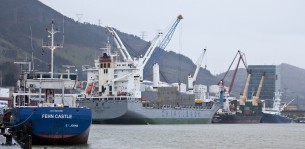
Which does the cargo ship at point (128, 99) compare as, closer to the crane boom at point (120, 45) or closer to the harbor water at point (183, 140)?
the crane boom at point (120, 45)

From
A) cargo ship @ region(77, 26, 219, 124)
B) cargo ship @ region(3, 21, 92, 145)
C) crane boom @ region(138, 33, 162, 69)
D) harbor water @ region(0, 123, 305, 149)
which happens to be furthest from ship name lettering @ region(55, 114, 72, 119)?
crane boom @ region(138, 33, 162, 69)

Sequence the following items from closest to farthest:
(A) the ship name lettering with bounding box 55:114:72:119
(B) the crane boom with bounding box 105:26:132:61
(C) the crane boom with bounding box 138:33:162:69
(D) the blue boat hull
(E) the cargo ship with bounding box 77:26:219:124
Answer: (D) the blue boat hull → (A) the ship name lettering with bounding box 55:114:72:119 → (E) the cargo ship with bounding box 77:26:219:124 → (C) the crane boom with bounding box 138:33:162:69 → (B) the crane boom with bounding box 105:26:132:61

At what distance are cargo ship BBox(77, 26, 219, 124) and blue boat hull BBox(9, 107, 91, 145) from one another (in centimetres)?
6776

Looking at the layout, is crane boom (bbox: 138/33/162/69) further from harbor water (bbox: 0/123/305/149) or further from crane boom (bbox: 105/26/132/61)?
harbor water (bbox: 0/123/305/149)

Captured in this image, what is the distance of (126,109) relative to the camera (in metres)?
130

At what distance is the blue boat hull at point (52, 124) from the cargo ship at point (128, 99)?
67759 mm

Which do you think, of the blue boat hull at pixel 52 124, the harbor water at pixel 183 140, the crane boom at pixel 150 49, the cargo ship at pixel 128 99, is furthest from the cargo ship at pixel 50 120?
the crane boom at pixel 150 49

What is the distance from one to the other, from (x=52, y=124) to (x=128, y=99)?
7931 centimetres

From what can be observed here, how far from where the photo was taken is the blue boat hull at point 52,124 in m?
50.0

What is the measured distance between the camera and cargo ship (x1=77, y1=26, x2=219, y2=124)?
13162 centimetres

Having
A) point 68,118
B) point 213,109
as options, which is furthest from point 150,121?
point 68,118

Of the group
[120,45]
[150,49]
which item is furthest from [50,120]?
[120,45]

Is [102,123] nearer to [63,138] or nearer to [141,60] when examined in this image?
[141,60]

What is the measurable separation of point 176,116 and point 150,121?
1418cm
